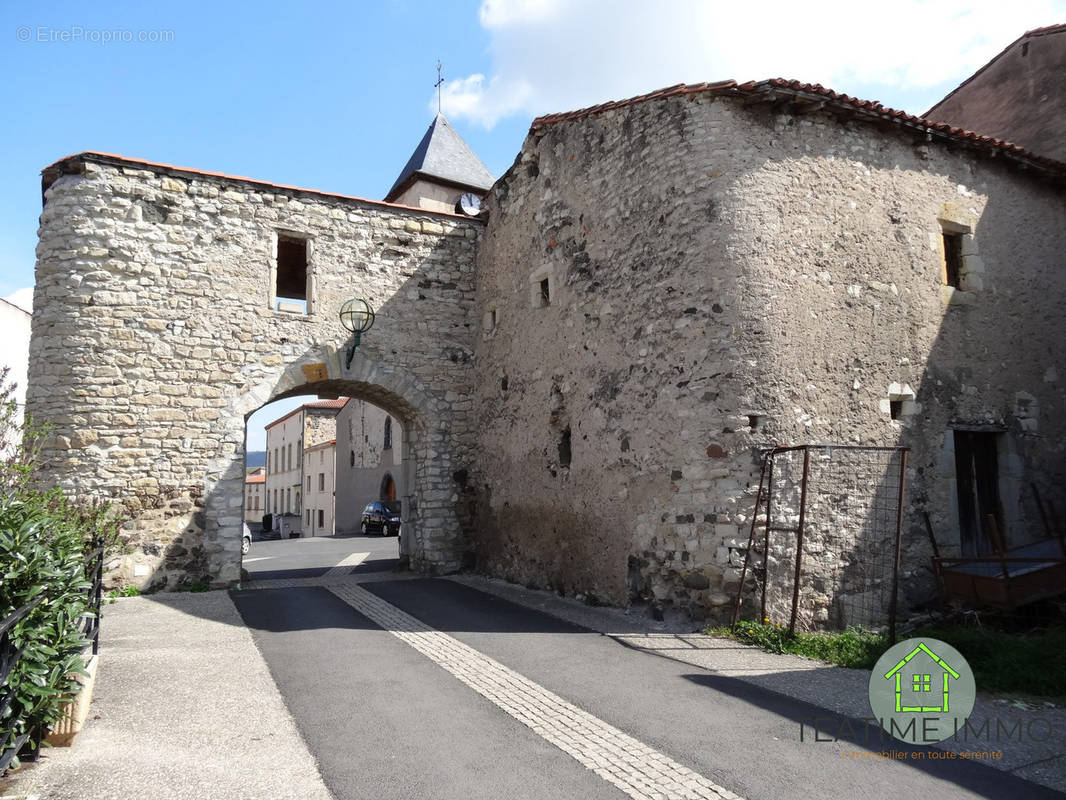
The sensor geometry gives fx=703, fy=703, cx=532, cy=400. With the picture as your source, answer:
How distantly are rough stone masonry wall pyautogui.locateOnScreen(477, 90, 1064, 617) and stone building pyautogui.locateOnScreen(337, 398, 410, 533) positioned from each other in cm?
1504

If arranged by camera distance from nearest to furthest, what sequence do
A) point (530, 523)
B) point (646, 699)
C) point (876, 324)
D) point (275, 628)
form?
point (646, 699), point (275, 628), point (876, 324), point (530, 523)

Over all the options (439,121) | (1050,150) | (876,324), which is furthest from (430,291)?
(439,121)

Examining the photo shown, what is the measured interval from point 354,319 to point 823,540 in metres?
6.74

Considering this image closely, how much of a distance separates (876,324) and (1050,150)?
5.70m

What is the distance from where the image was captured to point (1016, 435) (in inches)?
333

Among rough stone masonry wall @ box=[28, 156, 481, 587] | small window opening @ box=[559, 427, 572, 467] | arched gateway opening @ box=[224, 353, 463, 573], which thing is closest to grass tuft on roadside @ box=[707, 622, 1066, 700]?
small window opening @ box=[559, 427, 572, 467]

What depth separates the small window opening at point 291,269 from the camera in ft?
32.6

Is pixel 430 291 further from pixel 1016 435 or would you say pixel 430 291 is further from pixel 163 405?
pixel 1016 435

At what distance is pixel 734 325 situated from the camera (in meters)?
6.82

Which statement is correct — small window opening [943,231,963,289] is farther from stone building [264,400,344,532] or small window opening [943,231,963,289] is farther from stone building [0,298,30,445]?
stone building [264,400,344,532]

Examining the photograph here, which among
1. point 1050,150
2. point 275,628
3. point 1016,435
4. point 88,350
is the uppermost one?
point 1050,150

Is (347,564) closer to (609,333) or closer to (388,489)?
(609,333)

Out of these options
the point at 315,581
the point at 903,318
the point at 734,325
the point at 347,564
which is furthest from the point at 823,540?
the point at 347,564

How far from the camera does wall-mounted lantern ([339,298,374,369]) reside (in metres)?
10.0
